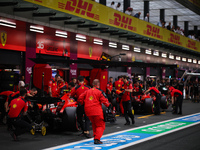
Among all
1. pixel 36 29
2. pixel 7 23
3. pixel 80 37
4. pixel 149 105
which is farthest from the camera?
pixel 80 37

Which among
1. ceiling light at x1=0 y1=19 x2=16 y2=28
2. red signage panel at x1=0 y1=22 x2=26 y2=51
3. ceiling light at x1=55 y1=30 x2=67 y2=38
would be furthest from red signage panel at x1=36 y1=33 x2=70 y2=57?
ceiling light at x1=0 y1=19 x2=16 y2=28

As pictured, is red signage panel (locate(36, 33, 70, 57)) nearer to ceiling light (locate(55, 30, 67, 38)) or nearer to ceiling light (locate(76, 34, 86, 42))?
ceiling light (locate(55, 30, 67, 38))

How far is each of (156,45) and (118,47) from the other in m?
7.37

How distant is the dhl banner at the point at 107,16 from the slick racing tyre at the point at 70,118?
6367mm

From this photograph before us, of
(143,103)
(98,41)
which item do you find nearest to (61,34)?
(98,41)

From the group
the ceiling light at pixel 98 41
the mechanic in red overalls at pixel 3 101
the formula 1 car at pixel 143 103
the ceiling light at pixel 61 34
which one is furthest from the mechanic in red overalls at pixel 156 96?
the ceiling light at pixel 98 41

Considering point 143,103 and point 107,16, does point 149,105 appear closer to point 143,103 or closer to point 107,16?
point 143,103

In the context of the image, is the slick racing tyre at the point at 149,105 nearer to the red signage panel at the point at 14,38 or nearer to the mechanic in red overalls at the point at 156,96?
the mechanic in red overalls at the point at 156,96

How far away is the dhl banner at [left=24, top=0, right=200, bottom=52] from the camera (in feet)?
53.5

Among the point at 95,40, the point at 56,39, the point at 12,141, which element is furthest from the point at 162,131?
the point at 95,40

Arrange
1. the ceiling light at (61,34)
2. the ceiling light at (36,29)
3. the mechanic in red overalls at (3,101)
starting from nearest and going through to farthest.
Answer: the mechanic in red overalls at (3,101), the ceiling light at (36,29), the ceiling light at (61,34)

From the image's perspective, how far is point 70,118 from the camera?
9898 mm

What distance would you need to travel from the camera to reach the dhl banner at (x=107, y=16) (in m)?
16.3

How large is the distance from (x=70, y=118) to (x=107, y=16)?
11589 mm
